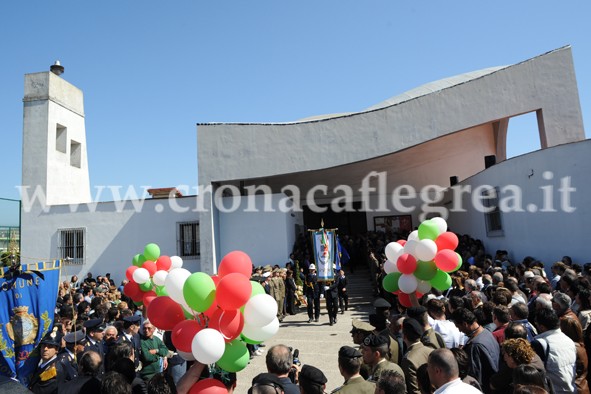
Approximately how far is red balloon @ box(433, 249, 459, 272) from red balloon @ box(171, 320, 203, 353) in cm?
377

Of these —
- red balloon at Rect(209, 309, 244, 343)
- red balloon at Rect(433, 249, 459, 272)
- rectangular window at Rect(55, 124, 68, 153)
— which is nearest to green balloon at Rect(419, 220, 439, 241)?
red balloon at Rect(433, 249, 459, 272)

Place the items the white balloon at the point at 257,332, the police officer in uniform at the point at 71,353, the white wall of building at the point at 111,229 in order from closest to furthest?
the white balloon at the point at 257,332 → the police officer in uniform at the point at 71,353 → the white wall of building at the point at 111,229

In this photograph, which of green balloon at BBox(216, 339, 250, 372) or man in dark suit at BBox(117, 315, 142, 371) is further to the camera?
man in dark suit at BBox(117, 315, 142, 371)

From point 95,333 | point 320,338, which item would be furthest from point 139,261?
point 320,338

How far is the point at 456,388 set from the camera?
2.57m

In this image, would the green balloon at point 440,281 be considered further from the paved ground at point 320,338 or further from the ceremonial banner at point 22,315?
the ceremonial banner at point 22,315

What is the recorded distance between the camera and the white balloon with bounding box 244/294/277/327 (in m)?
3.32

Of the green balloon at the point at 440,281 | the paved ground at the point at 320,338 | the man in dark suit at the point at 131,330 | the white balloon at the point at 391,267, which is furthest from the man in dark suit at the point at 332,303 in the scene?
the man in dark suit at the point at 131,330

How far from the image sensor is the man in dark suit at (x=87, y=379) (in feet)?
10.4

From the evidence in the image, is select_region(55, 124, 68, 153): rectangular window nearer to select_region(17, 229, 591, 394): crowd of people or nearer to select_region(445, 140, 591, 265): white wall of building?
select_region(17, 229, 591, 394): crowd of people

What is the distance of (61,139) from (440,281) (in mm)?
18742

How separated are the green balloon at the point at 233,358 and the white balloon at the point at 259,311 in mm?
221

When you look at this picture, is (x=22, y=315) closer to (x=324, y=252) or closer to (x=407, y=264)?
(x=407, y=264)

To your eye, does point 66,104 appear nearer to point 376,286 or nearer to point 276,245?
point 276,245
